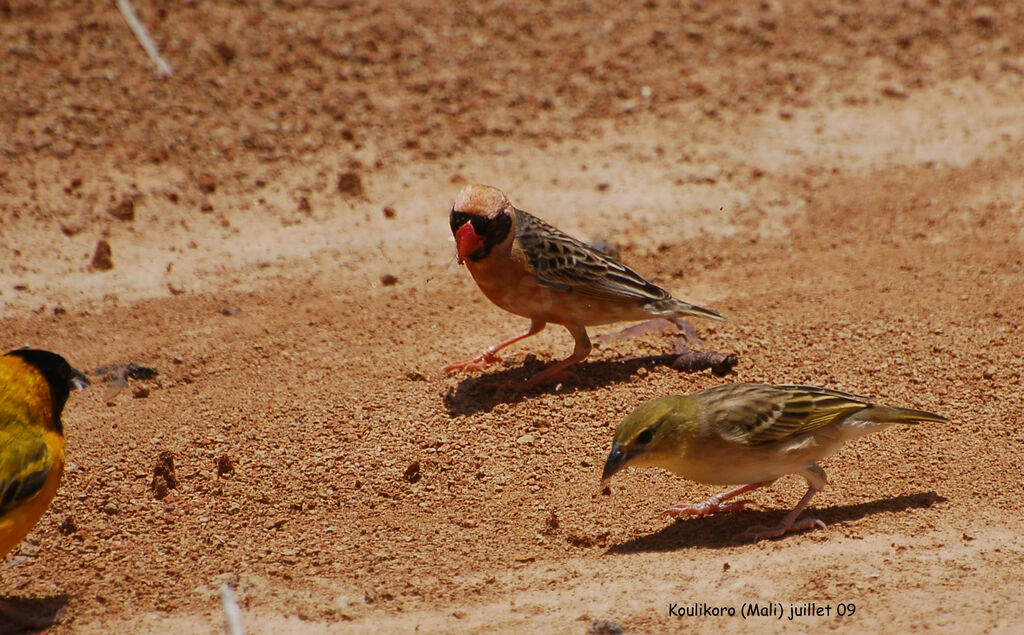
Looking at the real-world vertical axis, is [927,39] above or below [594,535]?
above

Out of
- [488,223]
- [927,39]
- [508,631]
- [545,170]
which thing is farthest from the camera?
[927,39]

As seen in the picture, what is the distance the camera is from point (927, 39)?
13562 mm

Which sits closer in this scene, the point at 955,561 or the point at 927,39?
the point at 955,561

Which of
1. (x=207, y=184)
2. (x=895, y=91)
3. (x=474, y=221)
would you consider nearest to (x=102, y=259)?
(x=207, y=184)

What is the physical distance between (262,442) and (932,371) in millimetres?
4671

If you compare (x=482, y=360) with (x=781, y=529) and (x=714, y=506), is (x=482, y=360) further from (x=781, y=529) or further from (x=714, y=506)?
(x=781, y=529)

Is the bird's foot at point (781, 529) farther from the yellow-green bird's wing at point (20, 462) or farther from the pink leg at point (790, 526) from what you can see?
the yellow-green bird's wing at point (20, 462)

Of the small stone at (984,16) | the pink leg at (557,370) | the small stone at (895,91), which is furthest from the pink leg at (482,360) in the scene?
the small stone at (984,16)

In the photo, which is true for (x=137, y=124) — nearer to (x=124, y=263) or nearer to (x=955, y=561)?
(x=124, y=263)

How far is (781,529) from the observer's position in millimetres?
6180

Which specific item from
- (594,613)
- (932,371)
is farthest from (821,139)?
(594,613)

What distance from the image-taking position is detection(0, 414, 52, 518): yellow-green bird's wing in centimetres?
592

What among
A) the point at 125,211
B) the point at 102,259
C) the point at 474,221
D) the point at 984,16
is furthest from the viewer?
the point at 984,16

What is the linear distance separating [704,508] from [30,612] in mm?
3867
